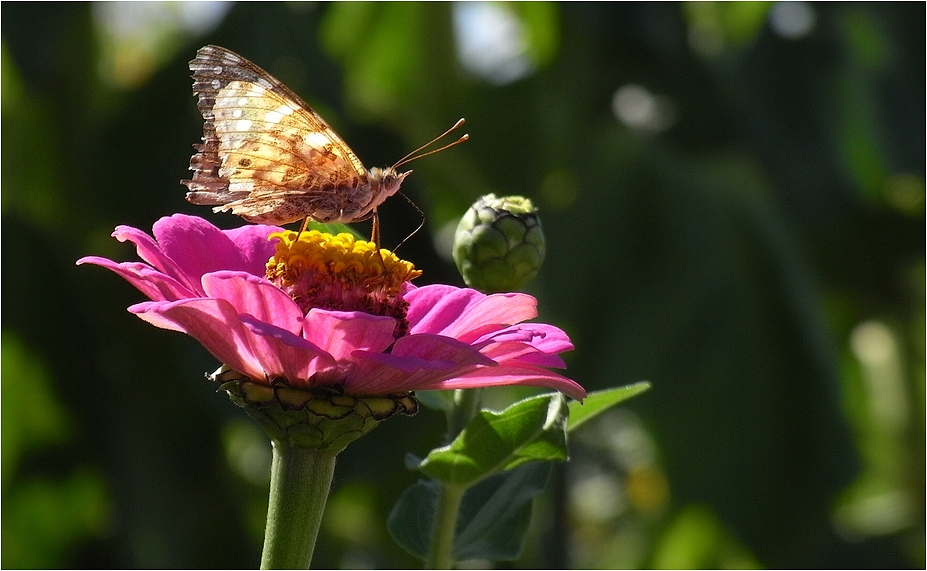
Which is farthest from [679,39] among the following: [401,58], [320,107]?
[320,107]

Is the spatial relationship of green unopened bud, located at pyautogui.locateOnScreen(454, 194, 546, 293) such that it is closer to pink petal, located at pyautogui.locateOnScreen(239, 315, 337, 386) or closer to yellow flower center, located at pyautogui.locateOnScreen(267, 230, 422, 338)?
yellow flower center, located at pyautogui.locateOnScreen(267, 230, 422, 338)

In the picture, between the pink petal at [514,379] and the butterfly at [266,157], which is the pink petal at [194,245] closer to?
the butterfly at [266,157]

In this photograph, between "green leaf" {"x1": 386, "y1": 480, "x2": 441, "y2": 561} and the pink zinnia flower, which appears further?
"green leaf" {"x1": 386, "y1": 480, "x2": 441, "y2": 561}

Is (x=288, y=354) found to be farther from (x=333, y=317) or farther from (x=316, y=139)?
(x=316, y=139)

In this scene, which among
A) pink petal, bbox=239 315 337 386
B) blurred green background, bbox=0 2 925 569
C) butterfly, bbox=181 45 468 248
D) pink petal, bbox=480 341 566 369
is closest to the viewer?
pink petal, bbox=239 315 337 386

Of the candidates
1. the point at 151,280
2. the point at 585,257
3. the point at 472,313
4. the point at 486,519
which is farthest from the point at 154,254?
the point at 585,257

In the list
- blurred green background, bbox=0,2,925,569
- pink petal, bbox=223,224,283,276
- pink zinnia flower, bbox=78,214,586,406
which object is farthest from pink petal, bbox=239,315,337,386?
blurred green background, bbox=0,2,925,569
